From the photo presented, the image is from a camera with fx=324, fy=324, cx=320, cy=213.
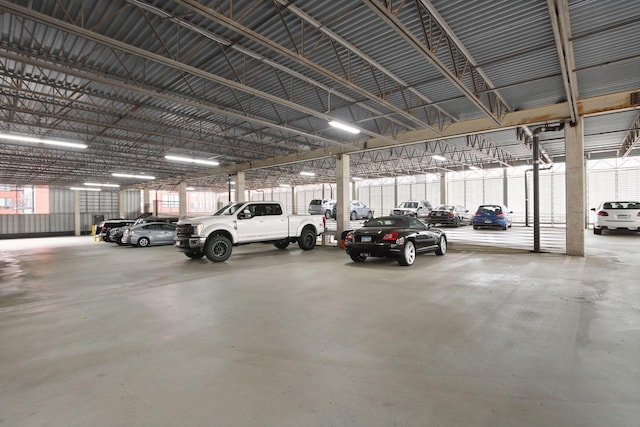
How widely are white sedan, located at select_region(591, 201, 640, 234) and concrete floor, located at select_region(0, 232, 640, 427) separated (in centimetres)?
1050

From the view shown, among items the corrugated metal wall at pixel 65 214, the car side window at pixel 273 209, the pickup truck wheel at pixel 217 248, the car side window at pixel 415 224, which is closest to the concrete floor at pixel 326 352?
the car side window at pixel 415 224

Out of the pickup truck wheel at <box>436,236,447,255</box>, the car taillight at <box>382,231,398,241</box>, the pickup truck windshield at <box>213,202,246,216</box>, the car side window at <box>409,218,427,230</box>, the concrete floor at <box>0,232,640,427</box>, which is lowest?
the concrete floor at <box>0,232,640,427</box>

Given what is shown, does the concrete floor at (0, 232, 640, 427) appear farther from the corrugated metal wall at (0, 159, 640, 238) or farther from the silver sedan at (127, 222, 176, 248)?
the corrugated metal wall at (0, 159, 640, 238)

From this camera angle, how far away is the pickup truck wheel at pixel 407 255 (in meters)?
8.53

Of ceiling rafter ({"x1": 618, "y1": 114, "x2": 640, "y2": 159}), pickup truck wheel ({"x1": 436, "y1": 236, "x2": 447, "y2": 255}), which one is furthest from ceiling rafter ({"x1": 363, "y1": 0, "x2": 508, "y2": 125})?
ceiling rafter ({"x1": 618, "y1": 114, "x2": 640, "y2": 159})

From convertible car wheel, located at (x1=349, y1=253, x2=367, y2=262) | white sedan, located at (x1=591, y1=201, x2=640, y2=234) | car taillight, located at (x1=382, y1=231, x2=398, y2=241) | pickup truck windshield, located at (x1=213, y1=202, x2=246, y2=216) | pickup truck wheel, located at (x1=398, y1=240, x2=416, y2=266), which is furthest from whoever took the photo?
white sedan, located at (x1=591, y1=201, x2=640, y2=234)

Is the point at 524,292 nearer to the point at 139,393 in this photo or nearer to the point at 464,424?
the point at 464,424

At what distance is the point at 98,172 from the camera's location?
25.0 metres

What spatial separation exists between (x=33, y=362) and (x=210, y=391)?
2.15m

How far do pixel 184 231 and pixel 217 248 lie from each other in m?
1.17

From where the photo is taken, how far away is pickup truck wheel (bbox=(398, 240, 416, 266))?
28.0 ft

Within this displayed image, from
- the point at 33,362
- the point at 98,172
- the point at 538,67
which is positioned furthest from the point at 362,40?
the point at 98,172


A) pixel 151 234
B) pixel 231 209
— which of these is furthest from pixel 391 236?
pixel 151 234

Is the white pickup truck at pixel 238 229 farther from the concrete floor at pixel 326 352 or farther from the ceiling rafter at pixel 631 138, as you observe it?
the ceiling rafter at pixel 631 138
